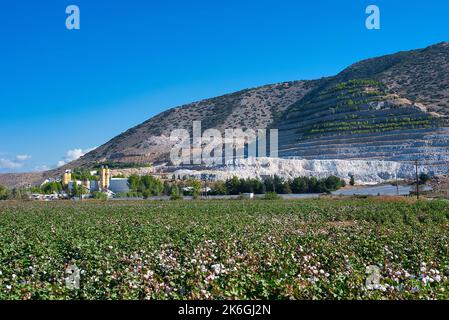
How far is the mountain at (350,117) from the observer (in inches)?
3452

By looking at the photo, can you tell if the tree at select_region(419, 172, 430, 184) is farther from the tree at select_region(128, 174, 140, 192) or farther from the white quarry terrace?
the tree at select_region(128, 174, 140, 192)

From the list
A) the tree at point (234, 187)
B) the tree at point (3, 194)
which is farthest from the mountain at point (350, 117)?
the tree at point (3, 194)

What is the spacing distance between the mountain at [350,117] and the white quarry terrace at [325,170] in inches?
153

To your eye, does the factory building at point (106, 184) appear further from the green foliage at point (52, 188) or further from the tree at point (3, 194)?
the tree at point (3, 194)

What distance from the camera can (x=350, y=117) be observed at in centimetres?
10362

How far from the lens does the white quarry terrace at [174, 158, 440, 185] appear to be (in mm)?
77938

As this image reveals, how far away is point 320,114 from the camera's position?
11450 cm

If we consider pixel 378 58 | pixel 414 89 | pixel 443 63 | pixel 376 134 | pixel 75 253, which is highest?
pixel 378 58

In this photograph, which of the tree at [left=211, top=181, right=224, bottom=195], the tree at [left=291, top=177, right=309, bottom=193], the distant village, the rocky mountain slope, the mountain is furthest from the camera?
the rocky mountain slope

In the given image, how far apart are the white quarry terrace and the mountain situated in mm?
3880

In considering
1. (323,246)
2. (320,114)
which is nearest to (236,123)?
(320,114)

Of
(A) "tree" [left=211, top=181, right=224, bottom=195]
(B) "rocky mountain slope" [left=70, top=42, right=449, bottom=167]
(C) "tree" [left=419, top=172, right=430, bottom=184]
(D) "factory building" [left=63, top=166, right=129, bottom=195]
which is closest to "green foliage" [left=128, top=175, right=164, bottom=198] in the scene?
(D) "factory building" [left=63, top=166, right=129, bottom=195]
